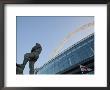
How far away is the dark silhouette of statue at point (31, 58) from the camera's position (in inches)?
48.5

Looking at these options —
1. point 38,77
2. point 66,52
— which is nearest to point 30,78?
point 38,77

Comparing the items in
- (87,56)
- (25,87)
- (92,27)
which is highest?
(92,27)

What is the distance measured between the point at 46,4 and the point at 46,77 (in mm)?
257

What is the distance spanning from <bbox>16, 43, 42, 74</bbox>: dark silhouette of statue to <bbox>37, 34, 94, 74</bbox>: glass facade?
1.4 inches

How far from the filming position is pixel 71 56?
1242 mm

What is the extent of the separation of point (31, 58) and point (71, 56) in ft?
0.47

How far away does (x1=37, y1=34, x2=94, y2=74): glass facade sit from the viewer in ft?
4.04

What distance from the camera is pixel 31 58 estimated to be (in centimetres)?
124

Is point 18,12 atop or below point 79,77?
atop

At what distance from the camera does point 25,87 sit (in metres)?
1.23

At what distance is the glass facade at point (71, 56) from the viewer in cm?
123

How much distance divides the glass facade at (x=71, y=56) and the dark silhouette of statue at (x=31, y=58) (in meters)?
0.04

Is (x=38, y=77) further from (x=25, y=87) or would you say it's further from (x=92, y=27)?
(x=92, y=27)

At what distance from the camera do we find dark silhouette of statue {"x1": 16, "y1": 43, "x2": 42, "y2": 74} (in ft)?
4.04
